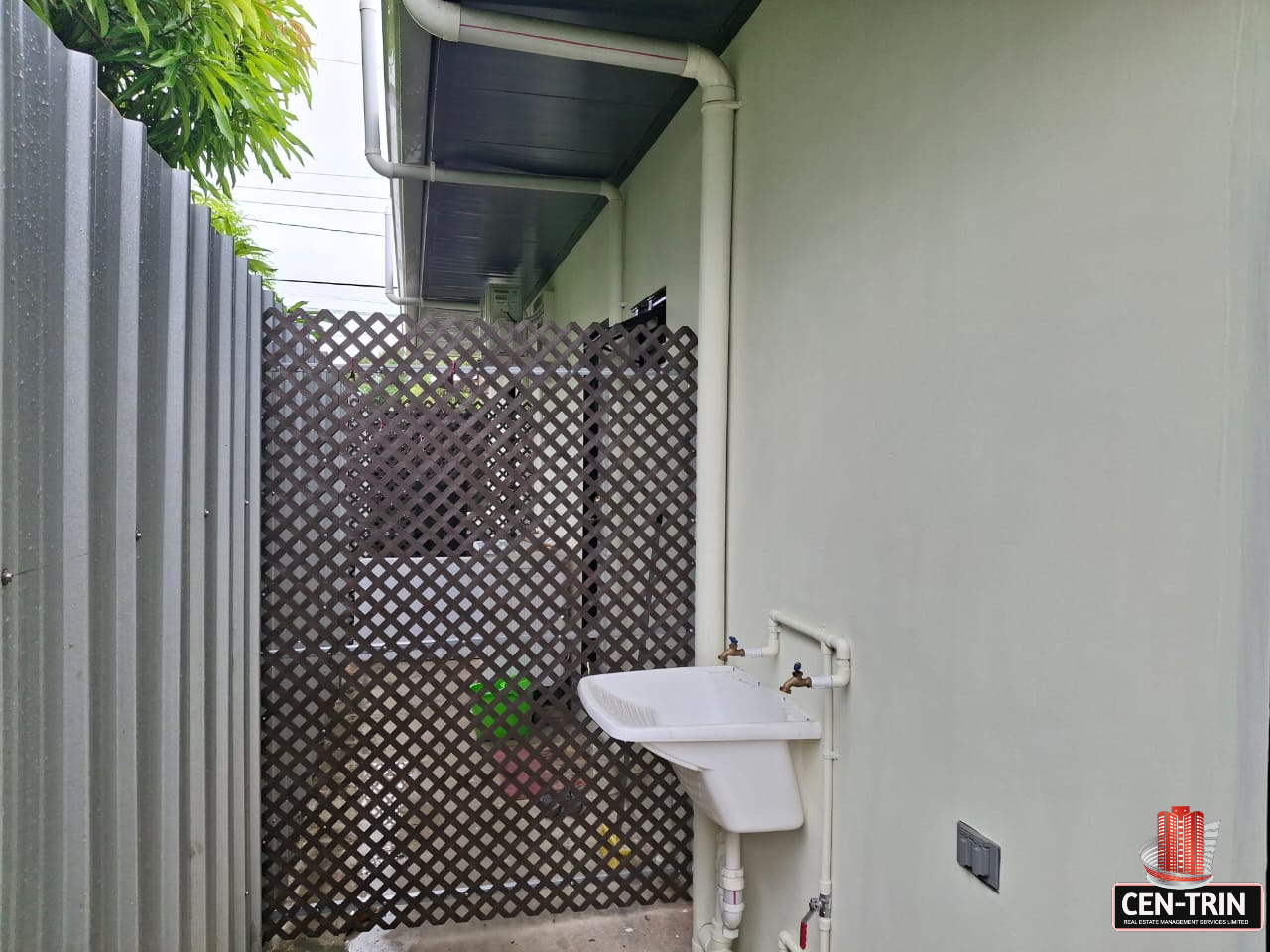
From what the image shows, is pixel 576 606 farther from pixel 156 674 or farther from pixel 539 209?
pixel 539 209

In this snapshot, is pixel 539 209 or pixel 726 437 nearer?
pixel 726 437

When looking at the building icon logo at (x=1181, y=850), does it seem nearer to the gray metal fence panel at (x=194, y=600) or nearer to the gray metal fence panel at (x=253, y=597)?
the gray metal fence panel at (x=194, y=600)

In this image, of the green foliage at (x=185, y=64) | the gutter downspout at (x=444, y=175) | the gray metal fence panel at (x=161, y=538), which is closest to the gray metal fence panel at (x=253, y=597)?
the green foliage at (x=185, y=64)

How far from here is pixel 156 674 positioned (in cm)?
159

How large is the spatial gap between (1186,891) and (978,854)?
17.1 inches

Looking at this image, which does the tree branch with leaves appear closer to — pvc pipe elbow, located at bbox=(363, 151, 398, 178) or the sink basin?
pvc pipe elbow, located at bbox=(363, 151, 398, 178)

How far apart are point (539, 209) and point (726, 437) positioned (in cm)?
271

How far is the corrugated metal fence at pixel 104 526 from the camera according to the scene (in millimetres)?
1050

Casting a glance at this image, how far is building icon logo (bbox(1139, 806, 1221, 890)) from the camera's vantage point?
1.04 metres

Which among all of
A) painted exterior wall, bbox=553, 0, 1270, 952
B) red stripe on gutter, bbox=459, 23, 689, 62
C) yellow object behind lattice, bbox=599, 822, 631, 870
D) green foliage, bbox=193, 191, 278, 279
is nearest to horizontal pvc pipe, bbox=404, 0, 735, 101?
red stripe on gutter, bbox=459, 23, 689, 62

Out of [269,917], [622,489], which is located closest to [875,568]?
[622,489]

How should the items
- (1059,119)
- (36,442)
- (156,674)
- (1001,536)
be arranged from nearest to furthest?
(36,442) → (1059,119) → (1001,536) → (156,674)

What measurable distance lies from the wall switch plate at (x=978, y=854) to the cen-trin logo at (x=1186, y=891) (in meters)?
0.28

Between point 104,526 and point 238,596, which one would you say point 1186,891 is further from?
point 238,596
